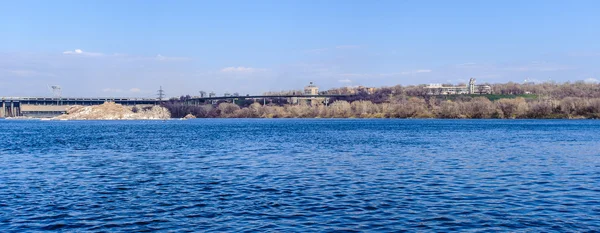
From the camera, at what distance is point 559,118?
199 meters

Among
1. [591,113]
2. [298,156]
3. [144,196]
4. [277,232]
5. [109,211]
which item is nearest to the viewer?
[277,232]

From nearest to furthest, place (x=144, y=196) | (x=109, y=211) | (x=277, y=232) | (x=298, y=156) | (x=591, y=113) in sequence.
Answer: (x=277, y=232) → (x=109, y=211) → (x=144, y=196) → (x=298, y=156) → (x=591, y=113)

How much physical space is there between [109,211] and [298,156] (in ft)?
87.5

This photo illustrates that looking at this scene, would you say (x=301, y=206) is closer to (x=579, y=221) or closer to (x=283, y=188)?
(x=283, y=188)

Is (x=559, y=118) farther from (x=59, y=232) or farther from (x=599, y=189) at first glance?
(x=59, y=232)

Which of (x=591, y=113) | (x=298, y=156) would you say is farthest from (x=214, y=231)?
(x=591, y=113)

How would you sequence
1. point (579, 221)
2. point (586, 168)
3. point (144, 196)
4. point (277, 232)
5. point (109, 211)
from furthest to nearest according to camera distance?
point (586, 168) < point (144, 196) < point (109, 211) < point (579, 221) < point (277, 232)

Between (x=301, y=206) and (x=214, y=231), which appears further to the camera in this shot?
(x=301, y=206)

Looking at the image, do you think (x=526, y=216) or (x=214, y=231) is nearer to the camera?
(x=214, y=231)

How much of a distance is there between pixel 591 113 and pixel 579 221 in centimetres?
19280

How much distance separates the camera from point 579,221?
21375 millimetres

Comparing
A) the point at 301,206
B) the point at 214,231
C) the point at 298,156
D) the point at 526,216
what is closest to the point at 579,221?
the point at 526,216

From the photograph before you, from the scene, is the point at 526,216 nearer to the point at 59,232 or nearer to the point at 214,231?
the point at 214,231

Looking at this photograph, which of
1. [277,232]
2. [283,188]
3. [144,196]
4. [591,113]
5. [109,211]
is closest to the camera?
[277,232]
